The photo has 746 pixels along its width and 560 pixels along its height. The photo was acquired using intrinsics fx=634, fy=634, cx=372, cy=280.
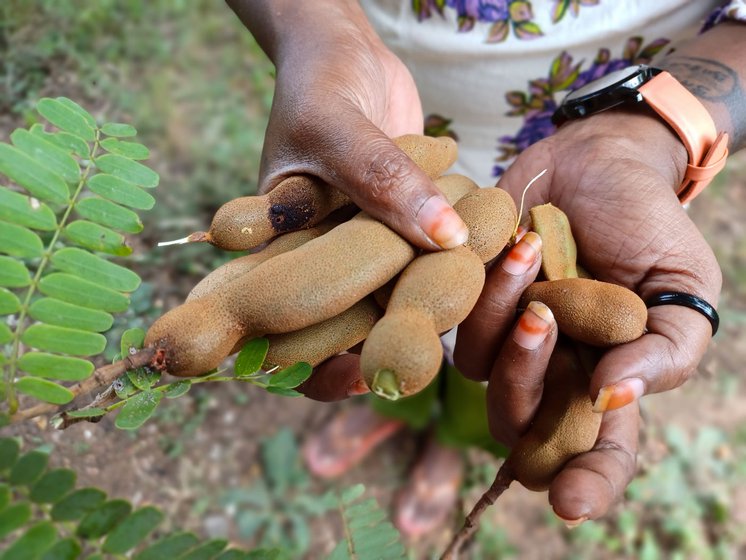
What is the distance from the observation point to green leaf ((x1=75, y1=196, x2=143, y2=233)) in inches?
61.5

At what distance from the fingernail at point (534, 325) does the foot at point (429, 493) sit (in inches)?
87.6

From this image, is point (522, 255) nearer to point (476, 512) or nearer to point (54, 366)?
point (476, 512)

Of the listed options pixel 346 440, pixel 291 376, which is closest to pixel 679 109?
pixel 291 376

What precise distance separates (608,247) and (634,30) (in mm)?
1083

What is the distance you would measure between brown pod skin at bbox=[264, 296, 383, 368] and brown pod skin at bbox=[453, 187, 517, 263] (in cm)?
33

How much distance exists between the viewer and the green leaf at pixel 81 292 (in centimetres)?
141

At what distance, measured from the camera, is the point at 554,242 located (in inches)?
78.5

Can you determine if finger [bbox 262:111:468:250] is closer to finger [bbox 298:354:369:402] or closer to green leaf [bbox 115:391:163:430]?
finger [bbox 298:354:369:402]

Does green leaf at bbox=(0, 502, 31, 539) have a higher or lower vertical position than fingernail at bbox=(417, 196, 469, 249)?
lower

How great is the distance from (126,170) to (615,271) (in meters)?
1.54

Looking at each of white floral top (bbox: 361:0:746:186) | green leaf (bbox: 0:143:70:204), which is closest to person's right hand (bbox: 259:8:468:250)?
white floral top (bbox: 361:0:746:186)

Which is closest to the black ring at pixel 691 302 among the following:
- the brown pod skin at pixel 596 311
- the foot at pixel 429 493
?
the brown pod skin at pixel 596 311

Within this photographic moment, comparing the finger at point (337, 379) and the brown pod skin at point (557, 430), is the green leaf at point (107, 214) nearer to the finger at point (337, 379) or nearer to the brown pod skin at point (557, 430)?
the finger at point (337, 379)

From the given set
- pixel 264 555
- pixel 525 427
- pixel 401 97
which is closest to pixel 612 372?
pixel 525 427
